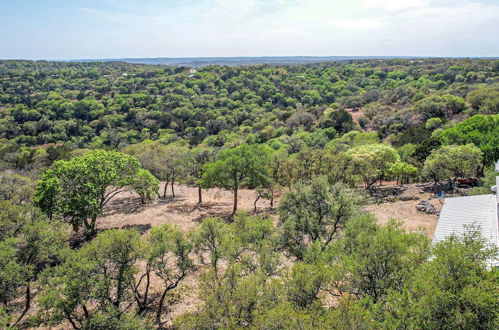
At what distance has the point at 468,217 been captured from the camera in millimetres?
16250

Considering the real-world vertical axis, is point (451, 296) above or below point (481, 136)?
below

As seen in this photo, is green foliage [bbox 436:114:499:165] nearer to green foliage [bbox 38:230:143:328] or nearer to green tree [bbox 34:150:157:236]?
green foliage [bbox 38:230:143:328]

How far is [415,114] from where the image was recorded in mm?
63125

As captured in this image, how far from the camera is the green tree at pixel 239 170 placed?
2619 centimetres

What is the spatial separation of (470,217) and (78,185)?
931 inches

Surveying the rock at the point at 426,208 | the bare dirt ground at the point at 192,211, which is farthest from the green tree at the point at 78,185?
the rock at the point at 426,208

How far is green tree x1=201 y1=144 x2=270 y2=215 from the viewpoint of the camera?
2619 cm

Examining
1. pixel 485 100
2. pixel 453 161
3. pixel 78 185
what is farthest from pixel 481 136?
pixel 78 185

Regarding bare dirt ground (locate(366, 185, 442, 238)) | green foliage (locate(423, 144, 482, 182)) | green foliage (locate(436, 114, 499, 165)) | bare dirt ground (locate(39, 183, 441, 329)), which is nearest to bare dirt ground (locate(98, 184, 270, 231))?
bare dirt ground (locate(39, 183, 441, 329))

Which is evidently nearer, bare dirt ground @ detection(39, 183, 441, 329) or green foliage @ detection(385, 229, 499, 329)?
green foliage @ detection(385, 229, 499, 329)

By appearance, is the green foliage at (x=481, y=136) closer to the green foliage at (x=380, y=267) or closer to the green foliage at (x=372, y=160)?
the green foliage at (x=372, y=160)

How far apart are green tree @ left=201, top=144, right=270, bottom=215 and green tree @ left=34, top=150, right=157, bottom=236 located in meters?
6.87

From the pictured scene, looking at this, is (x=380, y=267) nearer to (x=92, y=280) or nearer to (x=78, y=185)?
(x=92, y=280)

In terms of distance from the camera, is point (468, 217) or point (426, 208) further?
point (426, 208)
